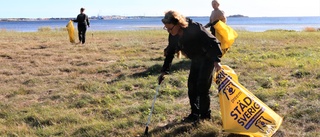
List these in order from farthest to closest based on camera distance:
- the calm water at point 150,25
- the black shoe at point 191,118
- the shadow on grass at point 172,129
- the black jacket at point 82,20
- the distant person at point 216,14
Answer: the calm water at point 150,25, the black jacket at point 82,20, the distant person at point 216,14, the black shoe at point 191,118, the shadow on grass at point 172,129

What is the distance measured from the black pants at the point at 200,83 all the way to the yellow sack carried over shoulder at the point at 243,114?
8.8 inches

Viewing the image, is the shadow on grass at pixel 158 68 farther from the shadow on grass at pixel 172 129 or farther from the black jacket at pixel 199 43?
the black jacket at pixel 199 43

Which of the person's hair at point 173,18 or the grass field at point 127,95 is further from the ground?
the person's hair at point 173,18

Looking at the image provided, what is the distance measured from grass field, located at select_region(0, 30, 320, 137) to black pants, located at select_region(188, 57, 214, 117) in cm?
25

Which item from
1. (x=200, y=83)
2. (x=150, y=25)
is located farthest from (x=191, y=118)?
(x=150, y=25)

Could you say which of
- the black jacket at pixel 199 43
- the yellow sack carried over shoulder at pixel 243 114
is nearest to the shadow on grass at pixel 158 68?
the black jacket at pixel 199 43

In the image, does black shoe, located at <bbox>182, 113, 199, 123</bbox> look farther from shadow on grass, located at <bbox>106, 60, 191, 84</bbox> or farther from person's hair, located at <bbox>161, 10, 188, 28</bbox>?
A: shadow on grass, located at <bbox>106, 60, 191, 84</bbox>

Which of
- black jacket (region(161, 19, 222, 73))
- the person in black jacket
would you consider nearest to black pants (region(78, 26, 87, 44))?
the person in black jacket

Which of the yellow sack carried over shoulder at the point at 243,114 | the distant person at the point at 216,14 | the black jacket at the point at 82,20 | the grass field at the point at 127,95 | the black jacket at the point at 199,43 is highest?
the distant person at the point at 216,14

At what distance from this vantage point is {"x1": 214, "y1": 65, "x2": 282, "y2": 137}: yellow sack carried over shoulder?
4398mm

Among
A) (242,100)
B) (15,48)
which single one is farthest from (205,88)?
(15,48)

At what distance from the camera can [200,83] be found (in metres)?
4.72

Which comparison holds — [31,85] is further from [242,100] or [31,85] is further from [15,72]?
[242,100]

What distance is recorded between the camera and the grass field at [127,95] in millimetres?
5102
